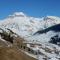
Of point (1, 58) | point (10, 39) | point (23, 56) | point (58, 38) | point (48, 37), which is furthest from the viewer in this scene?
point (48, 37)

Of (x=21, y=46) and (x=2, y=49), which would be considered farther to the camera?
(x=21, y=46)

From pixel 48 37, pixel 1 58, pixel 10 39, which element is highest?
pixel 48 37

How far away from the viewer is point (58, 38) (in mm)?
136125

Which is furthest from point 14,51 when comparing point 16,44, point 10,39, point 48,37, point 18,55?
point 48,37

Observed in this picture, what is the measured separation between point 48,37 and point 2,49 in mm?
142447

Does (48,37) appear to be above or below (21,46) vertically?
above

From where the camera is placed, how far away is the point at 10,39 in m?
5.44

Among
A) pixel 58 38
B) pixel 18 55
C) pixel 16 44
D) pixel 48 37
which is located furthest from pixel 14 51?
pixel 48 37

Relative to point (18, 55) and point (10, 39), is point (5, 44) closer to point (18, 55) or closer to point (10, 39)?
point (18, 55)

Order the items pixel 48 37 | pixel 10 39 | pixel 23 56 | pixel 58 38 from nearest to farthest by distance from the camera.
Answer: pixel 23 56 < pixel 10 39 < pixel 58 38 < pixel 48 37

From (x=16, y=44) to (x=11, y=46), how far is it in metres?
0.33

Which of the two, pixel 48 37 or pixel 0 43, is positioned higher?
pixel 48 37

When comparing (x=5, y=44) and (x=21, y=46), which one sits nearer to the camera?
(x=5, y=44)

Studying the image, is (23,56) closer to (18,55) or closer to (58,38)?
(18,55)
